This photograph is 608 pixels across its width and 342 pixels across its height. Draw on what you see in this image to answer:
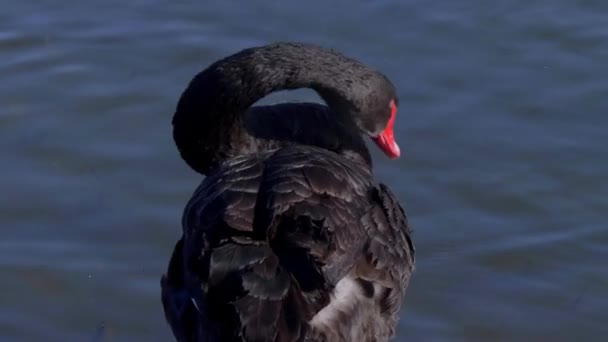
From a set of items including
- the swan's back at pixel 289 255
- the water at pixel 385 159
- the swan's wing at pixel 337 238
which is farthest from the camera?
the water at pixel 385 159

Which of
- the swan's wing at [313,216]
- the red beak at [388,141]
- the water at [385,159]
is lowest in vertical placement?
the water at [385,159]

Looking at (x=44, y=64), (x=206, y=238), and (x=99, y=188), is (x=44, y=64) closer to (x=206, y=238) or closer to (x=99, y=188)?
(x=99, y=188)

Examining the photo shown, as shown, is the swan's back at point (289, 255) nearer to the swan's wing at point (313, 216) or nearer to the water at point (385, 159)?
the swan's wing at point (313, 216)

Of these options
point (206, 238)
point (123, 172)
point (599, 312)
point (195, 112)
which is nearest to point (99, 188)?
point (123, 172)

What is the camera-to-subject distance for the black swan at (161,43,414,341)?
176 inches

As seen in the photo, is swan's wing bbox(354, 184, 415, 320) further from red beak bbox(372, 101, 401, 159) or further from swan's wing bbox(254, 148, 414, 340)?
red beak bbox(372, 101, 401, 159)

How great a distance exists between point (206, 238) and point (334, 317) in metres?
0.51

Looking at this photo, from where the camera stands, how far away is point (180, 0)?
8.16 meters

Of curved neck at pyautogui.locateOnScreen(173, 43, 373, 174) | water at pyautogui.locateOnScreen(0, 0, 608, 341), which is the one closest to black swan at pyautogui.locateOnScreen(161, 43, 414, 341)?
curved neck at pyautogui.locateOnScreen(173, 43, 373, 174)

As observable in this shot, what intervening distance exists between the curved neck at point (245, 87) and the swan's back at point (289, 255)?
0.38 m

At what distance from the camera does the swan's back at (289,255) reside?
4.41 m

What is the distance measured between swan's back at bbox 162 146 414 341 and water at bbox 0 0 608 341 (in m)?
0.79

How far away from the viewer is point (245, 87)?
225 inches

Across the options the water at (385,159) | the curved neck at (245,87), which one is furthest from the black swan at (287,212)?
the water at (385,159)
